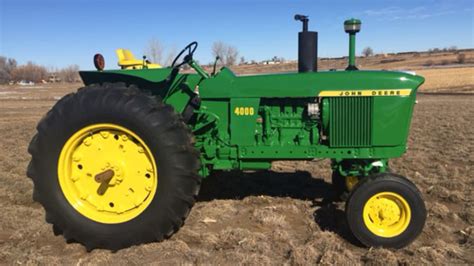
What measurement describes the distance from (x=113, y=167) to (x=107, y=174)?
10 cm

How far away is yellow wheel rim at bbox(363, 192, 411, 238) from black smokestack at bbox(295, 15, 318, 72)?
148cm

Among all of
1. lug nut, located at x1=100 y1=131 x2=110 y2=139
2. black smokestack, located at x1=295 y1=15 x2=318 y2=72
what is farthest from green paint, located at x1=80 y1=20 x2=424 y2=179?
lug nut, located at x1=100 y1=131 x2=110 y2=139

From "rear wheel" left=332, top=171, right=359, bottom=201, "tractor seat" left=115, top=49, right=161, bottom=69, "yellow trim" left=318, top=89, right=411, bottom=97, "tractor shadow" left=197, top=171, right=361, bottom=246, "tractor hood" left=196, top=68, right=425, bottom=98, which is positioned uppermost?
"tractor seat" left=115, top=49, right=161, bottom=69

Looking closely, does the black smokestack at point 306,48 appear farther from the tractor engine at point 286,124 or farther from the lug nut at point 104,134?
the lug nut at point 104,134

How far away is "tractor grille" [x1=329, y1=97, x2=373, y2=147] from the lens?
4.02 metres

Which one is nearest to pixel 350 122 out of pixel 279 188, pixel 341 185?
pixel 341 185

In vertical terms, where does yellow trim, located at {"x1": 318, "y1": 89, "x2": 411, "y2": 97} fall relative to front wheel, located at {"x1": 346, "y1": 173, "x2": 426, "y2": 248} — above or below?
above

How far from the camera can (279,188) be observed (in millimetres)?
5570

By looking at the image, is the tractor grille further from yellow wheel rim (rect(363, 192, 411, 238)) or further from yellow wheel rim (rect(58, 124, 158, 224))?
yellow wheel rim (rect(58, 124, 158, 224))

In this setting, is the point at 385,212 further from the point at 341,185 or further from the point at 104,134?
the point at 104,134

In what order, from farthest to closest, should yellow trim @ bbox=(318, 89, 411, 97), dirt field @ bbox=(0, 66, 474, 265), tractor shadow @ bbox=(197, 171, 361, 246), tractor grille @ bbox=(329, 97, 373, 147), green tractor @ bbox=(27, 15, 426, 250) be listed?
1. tractor shadow @ bbox=(197, 171, 361, 246)
2. tractor grille @ bbox=(329, 97, 373, 147)
3. yellow trim @ bbox=(318, 89, 411, 97)
4. green tractor @ bbox=(27, 15, 426, 250)
5. dirt field @ bbox=(0, 66, 474, 265)

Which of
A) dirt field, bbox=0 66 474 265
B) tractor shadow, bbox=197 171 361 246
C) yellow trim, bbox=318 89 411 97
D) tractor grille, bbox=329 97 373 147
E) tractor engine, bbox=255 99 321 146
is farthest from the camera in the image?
tractor shadow, bbox=197 171 361 246

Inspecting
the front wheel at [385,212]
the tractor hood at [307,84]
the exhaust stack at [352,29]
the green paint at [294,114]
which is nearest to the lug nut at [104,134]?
the green paint at [294,114]

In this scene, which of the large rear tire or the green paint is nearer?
the large rear tire
